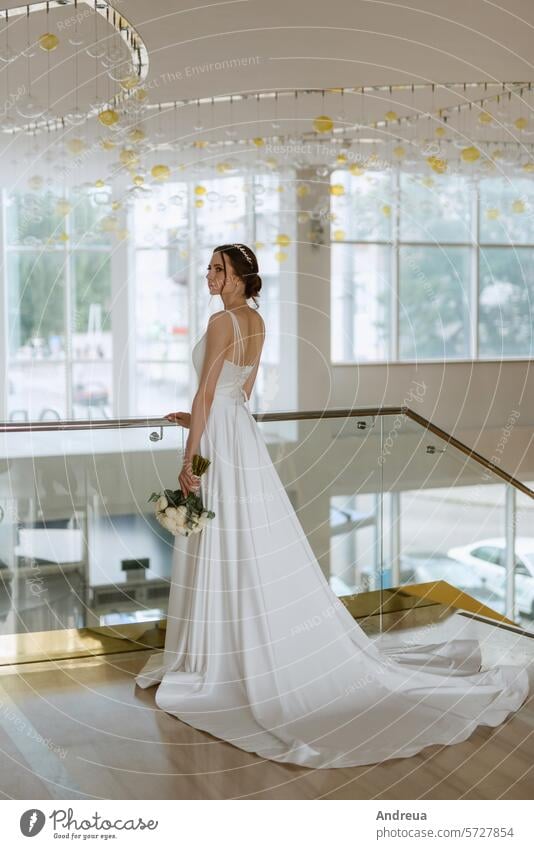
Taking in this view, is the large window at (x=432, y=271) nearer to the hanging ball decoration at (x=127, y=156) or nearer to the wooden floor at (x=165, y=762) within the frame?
the hanging ball decoration at (x=127, y=156)

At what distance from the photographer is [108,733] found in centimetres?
395

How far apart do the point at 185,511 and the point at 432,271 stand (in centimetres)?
1137

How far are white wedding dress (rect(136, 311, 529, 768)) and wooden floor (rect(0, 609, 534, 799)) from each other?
118 millimetres

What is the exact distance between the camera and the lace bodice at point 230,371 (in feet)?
14.0

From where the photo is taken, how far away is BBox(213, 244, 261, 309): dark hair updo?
4289 mm

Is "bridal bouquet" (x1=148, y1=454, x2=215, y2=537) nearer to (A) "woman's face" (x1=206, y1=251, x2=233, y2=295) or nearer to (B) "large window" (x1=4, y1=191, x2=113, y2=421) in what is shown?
(A) "woman's face" (x1=206, y1=251, x2=233, y2=295)

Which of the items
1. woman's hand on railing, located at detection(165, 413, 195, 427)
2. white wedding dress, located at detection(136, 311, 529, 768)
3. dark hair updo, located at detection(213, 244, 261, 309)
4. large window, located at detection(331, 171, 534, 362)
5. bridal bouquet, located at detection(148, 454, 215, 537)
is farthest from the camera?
large window, located at detection(331, 171, 534, 362)

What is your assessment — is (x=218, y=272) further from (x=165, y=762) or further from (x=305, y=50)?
(x=305, y=50)

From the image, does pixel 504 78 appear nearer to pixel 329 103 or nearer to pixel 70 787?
pixel 329 103

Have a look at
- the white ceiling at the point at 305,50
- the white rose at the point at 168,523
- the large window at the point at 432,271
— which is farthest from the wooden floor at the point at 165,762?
the large window at the point at 432,271

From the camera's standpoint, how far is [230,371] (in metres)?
4.34

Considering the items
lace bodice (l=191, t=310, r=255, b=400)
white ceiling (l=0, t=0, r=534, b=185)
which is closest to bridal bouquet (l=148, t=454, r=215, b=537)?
lace bodice (l=191, t=310, r=255, b=400)

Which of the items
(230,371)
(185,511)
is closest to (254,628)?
(185,511)

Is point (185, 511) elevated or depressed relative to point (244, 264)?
depressed
